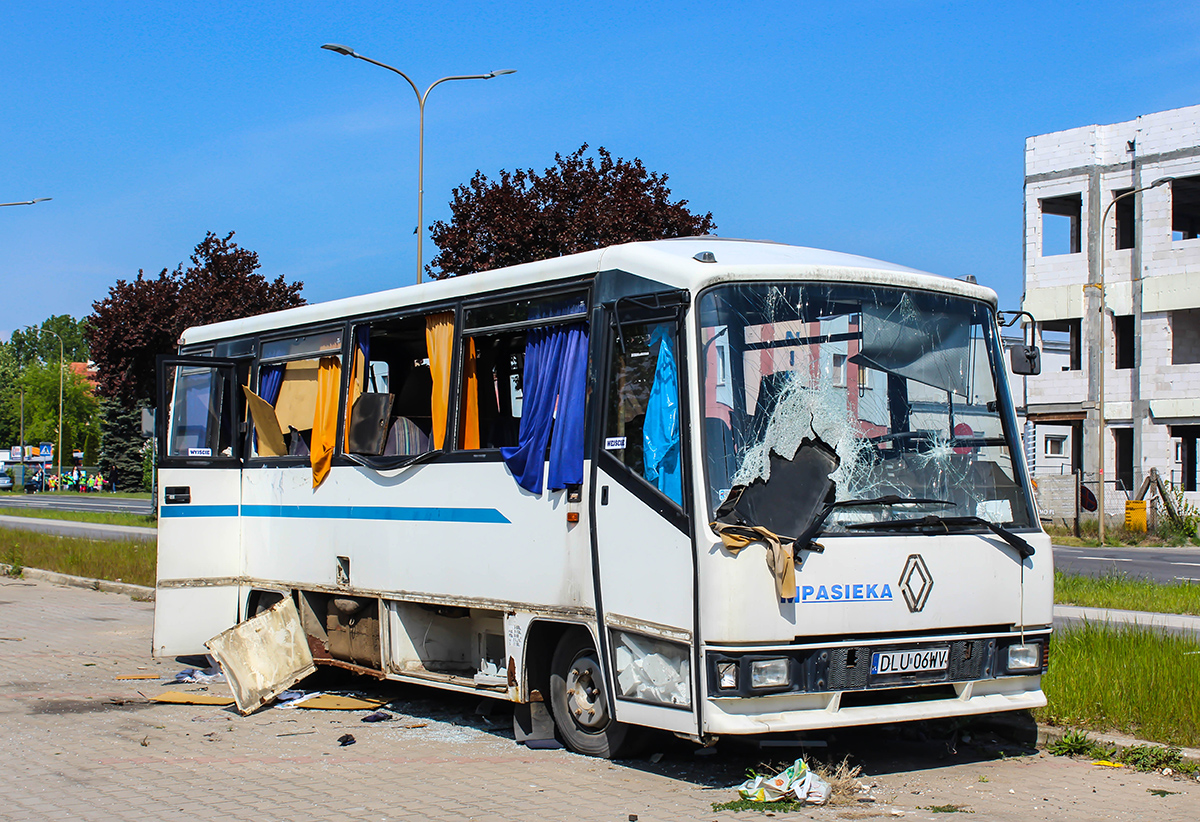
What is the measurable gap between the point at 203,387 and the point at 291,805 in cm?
589

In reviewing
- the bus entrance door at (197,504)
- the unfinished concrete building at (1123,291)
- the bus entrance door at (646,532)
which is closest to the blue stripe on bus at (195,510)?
the bus entrance door at (197,504)

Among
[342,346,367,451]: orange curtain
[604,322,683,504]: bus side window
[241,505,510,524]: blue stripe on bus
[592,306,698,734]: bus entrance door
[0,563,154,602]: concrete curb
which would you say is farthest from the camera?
[0,563,154,602]: concrete curb

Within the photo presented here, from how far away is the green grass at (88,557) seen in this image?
20594 millimetres

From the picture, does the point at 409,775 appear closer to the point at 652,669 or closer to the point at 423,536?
the point at 652,669

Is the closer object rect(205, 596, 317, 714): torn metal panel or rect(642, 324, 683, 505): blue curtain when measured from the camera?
rect(642, 324, 683, 505): blue curtain

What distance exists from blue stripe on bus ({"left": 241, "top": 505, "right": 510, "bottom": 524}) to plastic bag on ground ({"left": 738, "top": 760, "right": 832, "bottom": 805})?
2.51 meters

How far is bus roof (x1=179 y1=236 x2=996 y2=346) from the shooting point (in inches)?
287

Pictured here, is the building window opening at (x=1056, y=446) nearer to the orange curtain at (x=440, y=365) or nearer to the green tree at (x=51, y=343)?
the orange curtain at (x=440, y=365)

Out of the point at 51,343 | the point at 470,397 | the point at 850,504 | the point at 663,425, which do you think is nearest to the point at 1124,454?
the point at 470,397

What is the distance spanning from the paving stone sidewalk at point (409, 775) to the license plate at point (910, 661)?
64 centimetres

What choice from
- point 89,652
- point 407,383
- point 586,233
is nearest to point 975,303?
point 407,383

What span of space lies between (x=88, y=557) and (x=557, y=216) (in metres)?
10.3

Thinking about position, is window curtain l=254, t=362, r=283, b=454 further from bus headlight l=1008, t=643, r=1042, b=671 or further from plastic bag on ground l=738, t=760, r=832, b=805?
bus headlight l=1008, t=643, r=1042, b=671

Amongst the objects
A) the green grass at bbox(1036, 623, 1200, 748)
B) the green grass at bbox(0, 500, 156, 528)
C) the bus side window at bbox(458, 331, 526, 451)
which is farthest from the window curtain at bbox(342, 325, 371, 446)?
the green grass at bbox(0, 500, 156, 528)
